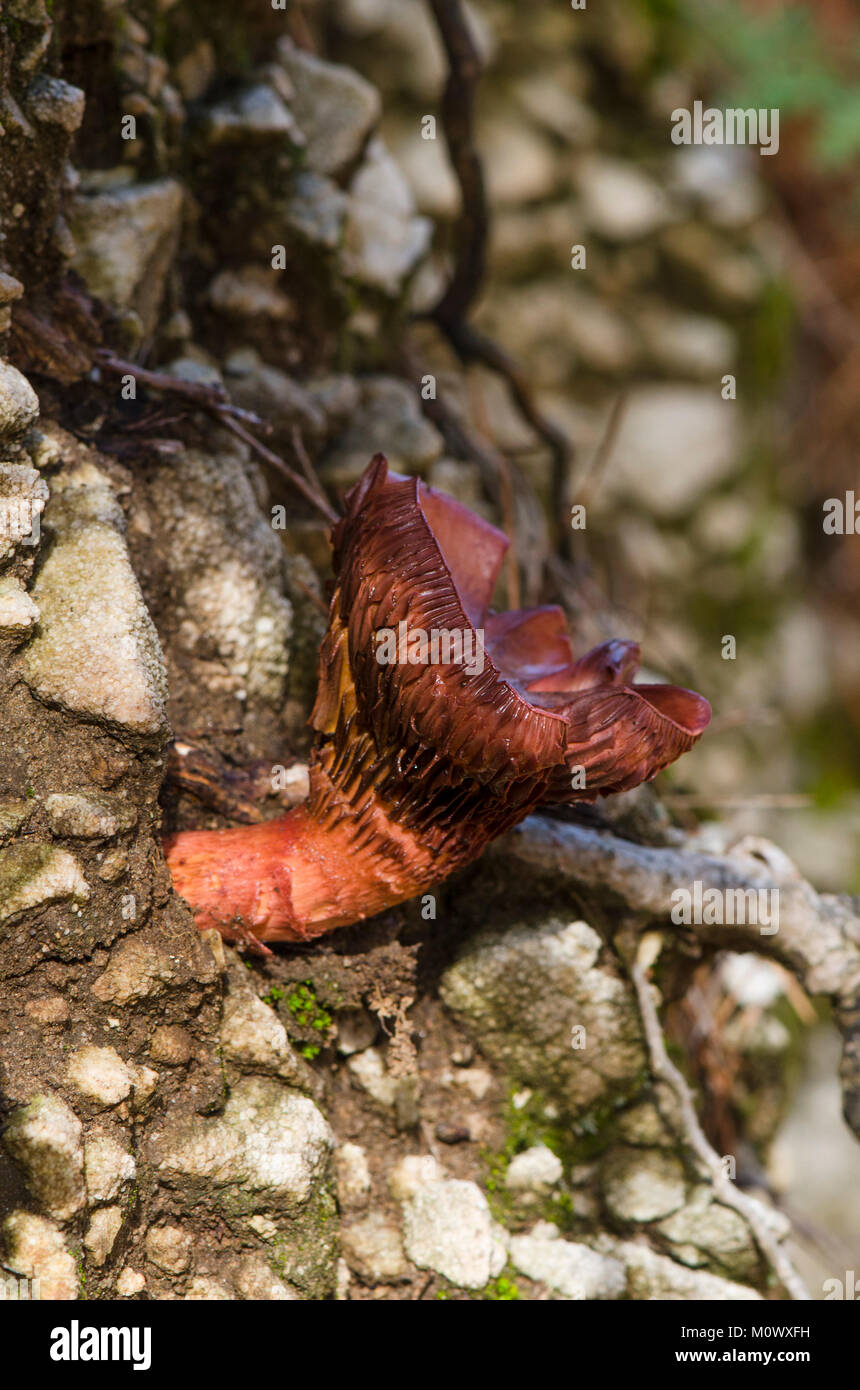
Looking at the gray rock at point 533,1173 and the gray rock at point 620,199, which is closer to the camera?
the gray rock at point 533,1173

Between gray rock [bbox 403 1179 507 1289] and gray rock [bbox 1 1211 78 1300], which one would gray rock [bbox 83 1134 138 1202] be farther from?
gray rock [bbox 403 1179 507 1289]

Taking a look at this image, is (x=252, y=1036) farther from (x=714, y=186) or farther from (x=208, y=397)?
(x=714, y=186)

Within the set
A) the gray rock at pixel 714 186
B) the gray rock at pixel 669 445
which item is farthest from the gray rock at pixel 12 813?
the gray rock at pixel 714 186

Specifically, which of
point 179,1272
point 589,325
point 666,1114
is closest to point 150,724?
point 179,1272

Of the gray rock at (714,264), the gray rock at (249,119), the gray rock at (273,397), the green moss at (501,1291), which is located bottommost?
the green moss at (501,1291)

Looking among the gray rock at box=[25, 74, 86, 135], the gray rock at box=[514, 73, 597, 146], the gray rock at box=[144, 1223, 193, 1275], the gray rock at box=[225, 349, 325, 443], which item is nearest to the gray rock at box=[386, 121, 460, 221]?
the gray rock at box=[514, 73, 597, 146]

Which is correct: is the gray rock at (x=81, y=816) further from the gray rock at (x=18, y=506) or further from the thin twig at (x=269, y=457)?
the thin twig at (x=269, y=457)

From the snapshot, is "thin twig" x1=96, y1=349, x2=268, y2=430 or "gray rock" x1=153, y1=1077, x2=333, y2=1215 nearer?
"gray rock" x1=153, y1=1077, x2=333, y2=1215

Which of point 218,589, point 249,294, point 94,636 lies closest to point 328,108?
point 249,294
